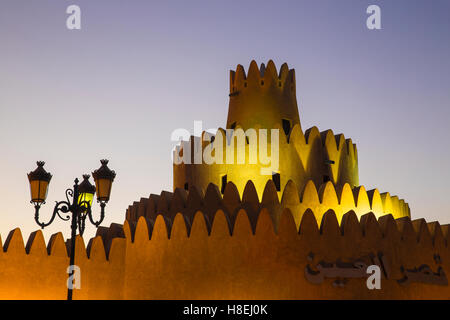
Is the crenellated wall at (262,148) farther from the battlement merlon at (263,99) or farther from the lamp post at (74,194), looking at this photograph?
the lamp post at (74,194)

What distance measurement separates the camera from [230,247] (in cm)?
1703

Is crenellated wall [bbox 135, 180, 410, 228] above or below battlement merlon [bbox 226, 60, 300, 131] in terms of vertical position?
below

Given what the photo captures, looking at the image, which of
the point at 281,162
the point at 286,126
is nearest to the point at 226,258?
the point at 281,162

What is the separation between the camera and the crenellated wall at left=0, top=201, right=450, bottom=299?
55.1ft

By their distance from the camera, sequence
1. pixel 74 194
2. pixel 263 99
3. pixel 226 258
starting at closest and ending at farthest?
pixel 74 194 < pixel 226 258 < pixel 263 99

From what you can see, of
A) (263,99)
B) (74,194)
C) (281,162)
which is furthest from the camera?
(263,99)

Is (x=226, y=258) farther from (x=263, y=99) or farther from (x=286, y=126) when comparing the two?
(x=263, y=99)

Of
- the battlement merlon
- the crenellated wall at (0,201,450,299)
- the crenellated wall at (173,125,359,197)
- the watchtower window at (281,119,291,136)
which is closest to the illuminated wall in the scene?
the crenellated wall at (0,201,450,299)

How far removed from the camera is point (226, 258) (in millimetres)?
16984

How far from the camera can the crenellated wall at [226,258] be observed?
55.1 feet

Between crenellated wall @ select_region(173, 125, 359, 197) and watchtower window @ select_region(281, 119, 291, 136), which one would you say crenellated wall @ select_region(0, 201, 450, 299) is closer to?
crenellated wall @ select_region(173, 125, 359, 197)

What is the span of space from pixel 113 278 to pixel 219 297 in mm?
3845

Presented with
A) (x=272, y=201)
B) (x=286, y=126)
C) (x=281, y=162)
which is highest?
(x=286, y=126)
